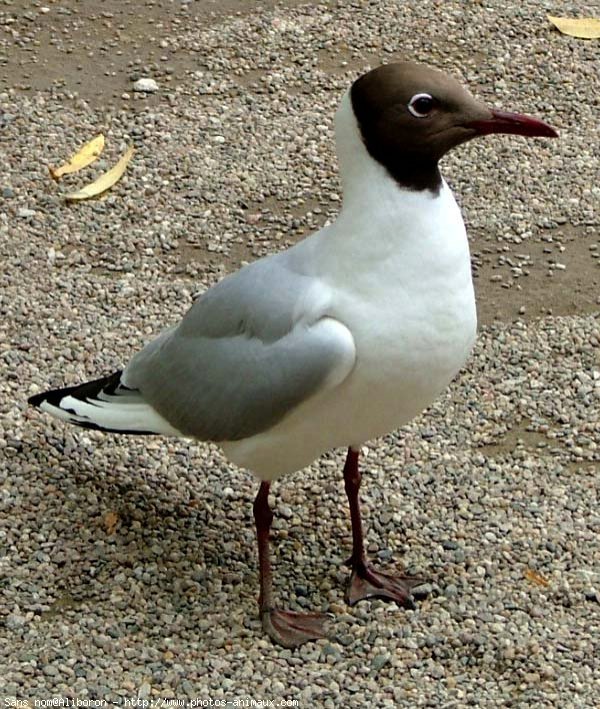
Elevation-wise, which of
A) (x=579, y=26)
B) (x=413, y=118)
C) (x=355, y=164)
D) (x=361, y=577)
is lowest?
(x=579, y=26)

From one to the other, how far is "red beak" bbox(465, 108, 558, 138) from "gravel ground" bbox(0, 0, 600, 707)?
4.03ft

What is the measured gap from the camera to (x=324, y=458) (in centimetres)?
398

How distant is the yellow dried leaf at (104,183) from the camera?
17.1 feet

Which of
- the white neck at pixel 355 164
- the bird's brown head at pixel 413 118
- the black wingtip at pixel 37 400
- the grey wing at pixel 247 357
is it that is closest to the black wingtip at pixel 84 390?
the black wingtip at pixel 37 400

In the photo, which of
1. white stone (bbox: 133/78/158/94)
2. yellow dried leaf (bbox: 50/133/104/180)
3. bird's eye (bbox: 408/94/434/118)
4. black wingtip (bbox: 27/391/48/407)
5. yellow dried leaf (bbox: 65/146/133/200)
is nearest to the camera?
bird's eye (bbox: 408/94/434/118)

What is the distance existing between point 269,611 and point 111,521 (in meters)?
0.58

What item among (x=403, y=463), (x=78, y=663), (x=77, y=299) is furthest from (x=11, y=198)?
(x=78, y=663)

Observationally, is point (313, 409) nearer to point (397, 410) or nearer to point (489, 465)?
point (397, 410)

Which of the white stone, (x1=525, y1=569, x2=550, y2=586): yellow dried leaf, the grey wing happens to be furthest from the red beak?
the white stone

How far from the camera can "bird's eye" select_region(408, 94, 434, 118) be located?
9.38 ft

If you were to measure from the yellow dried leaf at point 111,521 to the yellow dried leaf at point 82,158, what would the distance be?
6.67 feet

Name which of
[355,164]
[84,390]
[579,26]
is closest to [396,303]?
[355,164]

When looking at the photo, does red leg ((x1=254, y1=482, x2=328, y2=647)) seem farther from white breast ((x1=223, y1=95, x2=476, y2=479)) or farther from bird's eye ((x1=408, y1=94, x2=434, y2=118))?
bird's eye ((x1=408, y1=94, x2=434, y2=118))

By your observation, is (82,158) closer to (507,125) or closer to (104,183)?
(104,183)
